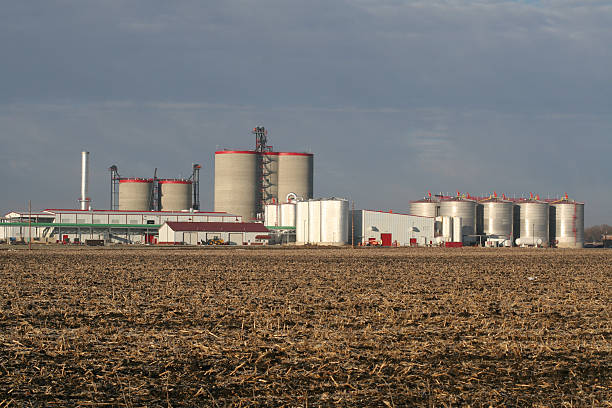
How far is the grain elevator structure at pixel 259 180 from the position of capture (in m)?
122

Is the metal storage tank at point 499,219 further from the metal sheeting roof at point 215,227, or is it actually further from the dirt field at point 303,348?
the dirt field at point 303,348

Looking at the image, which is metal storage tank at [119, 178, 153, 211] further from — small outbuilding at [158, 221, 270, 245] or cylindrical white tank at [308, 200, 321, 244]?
cylindrical white tank at [308, 200, 321, 244]

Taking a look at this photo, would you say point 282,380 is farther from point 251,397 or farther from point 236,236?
point 236,236

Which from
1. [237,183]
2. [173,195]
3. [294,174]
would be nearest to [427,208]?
[294,174]

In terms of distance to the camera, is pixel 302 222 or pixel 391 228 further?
pixel 391 228

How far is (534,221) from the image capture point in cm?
12300

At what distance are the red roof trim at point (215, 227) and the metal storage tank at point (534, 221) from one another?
4361 centimetres

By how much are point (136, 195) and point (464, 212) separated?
5769 centimetres

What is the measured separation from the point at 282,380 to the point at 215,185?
Result: 117m

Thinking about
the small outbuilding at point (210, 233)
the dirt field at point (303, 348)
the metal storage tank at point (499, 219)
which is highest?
the metal storage tank at point (499, 219)

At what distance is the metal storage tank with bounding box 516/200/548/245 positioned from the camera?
402 ft

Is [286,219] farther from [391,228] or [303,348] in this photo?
[303,348]

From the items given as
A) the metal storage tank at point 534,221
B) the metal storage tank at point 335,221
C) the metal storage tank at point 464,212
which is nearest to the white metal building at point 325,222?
the metal storage tank at point 335,221

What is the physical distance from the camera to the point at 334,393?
847 cm
